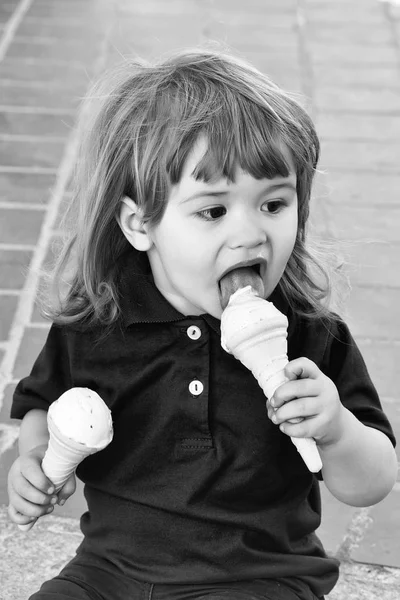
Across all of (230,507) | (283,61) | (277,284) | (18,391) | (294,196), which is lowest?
(230,507)

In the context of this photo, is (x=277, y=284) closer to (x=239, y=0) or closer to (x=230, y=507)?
(x=230, y=507)

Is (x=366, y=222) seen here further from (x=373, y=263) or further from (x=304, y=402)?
(x=304, y=402)

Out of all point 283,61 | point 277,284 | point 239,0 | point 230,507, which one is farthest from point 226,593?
point 239,0

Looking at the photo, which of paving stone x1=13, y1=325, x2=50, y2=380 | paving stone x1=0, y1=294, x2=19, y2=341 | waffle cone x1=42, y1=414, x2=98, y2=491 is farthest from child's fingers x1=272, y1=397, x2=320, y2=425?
paving stone x1=0, y1=294, x2=19, y2=341

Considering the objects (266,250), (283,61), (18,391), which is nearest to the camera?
(266,250)

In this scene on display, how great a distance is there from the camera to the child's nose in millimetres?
1880

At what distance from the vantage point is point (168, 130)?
1.99 m

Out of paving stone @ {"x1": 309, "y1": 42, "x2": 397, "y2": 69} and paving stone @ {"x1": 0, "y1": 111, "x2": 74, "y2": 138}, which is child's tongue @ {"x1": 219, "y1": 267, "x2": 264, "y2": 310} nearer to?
paving stone @ {"x1": 0, "y1": 111, "x2": 74, "y2": 138}

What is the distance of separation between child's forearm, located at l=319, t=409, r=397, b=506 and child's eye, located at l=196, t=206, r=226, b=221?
41cm

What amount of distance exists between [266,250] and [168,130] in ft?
0.93

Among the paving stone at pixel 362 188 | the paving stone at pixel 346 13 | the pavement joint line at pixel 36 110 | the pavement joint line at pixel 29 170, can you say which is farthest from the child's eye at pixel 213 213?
the paving stone at pixel 346 13

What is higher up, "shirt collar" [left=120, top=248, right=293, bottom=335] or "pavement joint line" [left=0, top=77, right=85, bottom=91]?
"pavement joint line" [left=0, top=77, right=85, bottom=91]

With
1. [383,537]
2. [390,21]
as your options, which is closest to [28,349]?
[383,537]

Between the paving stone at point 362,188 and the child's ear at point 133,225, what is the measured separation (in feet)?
7.28
